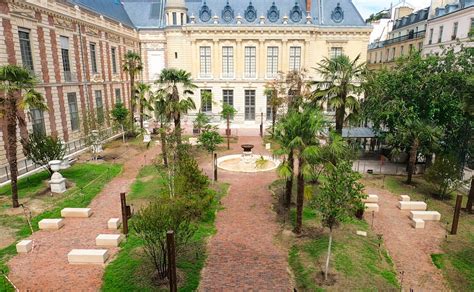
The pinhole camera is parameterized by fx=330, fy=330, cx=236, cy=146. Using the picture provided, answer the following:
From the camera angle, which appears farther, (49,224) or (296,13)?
(296,13)

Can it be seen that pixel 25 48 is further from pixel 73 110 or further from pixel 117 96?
pixel 117 96

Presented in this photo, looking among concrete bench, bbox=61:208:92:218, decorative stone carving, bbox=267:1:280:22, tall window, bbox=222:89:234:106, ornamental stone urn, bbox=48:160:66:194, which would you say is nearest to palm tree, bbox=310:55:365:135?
concrete bench, bbox=61:208:92:218

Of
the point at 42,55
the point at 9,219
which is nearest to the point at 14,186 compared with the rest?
the point at 9,219

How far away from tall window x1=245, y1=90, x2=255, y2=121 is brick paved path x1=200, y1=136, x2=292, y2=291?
2710cm

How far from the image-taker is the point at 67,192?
66.2 ft

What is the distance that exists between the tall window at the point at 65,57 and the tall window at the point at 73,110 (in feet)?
5.20

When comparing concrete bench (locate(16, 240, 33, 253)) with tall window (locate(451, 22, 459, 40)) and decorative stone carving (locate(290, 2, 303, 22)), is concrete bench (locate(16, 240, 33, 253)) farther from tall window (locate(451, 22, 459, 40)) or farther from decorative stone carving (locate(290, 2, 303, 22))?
tall window (locate(451, 22, 459, 40))

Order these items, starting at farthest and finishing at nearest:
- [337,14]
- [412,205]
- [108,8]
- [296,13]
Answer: [337,14] → [296,13] → [108,8] → [412,205]

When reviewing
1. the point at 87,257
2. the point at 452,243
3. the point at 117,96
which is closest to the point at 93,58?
the point at 117,96

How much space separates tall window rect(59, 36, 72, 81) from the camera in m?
28.8

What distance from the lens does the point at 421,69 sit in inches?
904

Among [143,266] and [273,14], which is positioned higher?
[273,14]

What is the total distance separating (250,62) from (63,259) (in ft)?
123

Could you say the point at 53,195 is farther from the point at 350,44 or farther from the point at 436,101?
the point at 350,44
